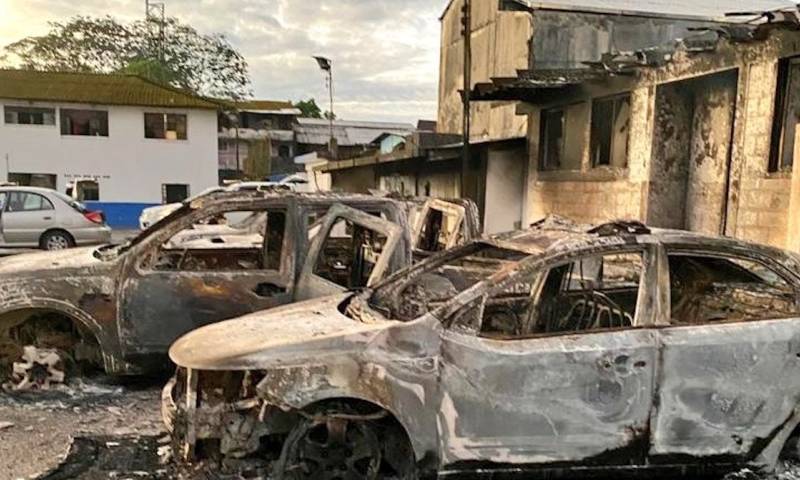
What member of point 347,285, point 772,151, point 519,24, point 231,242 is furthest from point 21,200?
point 772,151

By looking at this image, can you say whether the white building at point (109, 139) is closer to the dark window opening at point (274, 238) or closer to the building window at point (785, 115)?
the dark window opening at point (274, 238)

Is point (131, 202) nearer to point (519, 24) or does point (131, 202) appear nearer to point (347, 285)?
point (519, 24)

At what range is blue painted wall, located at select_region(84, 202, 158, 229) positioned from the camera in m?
27.3

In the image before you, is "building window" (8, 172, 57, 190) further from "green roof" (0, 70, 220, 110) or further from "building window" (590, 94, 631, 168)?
"building window" (590, 94, 631, 168)

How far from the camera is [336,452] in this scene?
3.63 m

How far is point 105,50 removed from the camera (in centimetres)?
4284

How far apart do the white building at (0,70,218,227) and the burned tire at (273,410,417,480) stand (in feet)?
86.3

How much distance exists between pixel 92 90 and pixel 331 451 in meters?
28.3

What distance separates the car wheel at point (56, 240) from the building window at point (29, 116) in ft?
49.8

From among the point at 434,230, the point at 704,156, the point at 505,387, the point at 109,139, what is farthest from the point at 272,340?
the point at 109,139

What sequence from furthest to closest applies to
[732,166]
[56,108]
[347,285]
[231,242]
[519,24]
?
[56,108] < [519,24] < [732,166] < [231,242] < [347,285]

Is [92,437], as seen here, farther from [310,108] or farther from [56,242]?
[310,108]

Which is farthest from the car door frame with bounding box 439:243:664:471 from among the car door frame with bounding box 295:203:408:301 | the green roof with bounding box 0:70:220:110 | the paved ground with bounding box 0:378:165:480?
the green roof with bounding box 0:70:220:110

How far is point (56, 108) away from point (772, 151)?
27.1 metres
